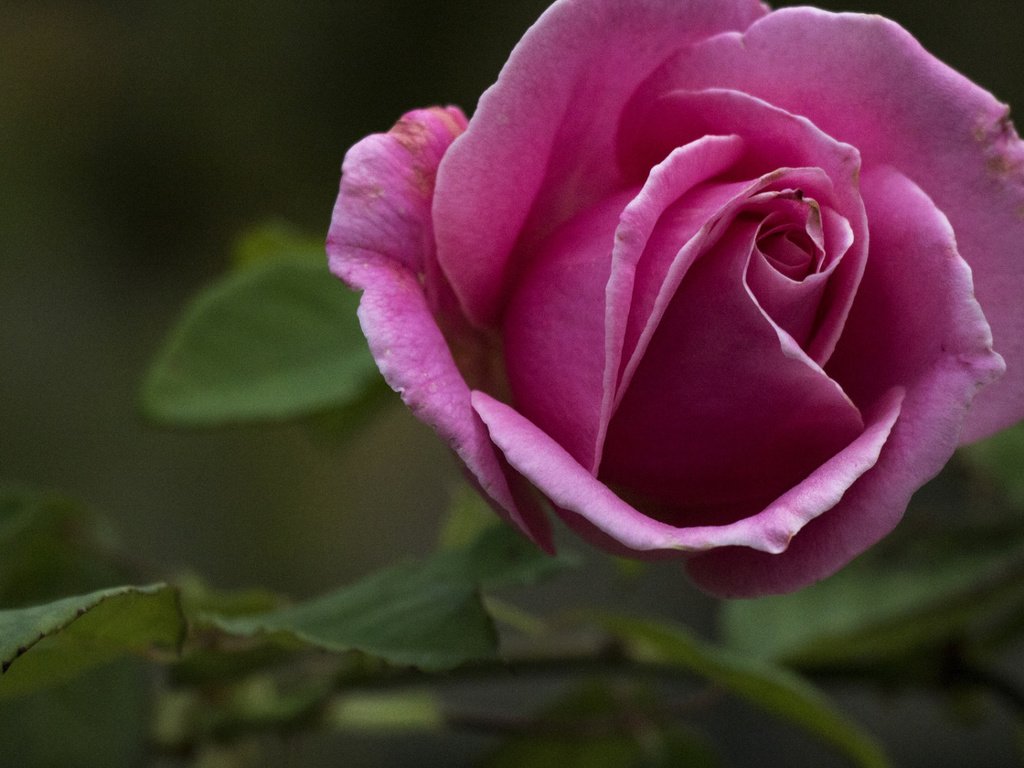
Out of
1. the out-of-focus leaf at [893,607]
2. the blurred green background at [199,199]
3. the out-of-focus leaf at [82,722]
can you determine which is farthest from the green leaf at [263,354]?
the blurred green background at [199,199]

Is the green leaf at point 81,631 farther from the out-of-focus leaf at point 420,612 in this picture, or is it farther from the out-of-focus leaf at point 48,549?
the out-of-focus leaf at point 48,549

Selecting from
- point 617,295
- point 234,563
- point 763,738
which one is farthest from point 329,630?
point 234,563

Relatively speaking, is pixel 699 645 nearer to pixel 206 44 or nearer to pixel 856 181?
pixel 856 181

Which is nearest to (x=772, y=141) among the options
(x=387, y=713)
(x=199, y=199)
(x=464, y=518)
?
(x=464, y=518)

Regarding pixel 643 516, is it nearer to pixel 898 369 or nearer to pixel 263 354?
pixel 898 369

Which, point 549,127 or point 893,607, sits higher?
point 549,127

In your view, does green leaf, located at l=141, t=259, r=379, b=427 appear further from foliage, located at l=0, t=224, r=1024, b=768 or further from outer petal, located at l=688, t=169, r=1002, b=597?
A: outer petal, located at l=688, t=169, r=1002, b=597

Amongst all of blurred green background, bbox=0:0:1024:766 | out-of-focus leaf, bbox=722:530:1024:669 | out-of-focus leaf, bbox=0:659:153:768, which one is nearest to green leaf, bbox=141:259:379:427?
out-of-focus leaf, bbox=0:659:153:768
